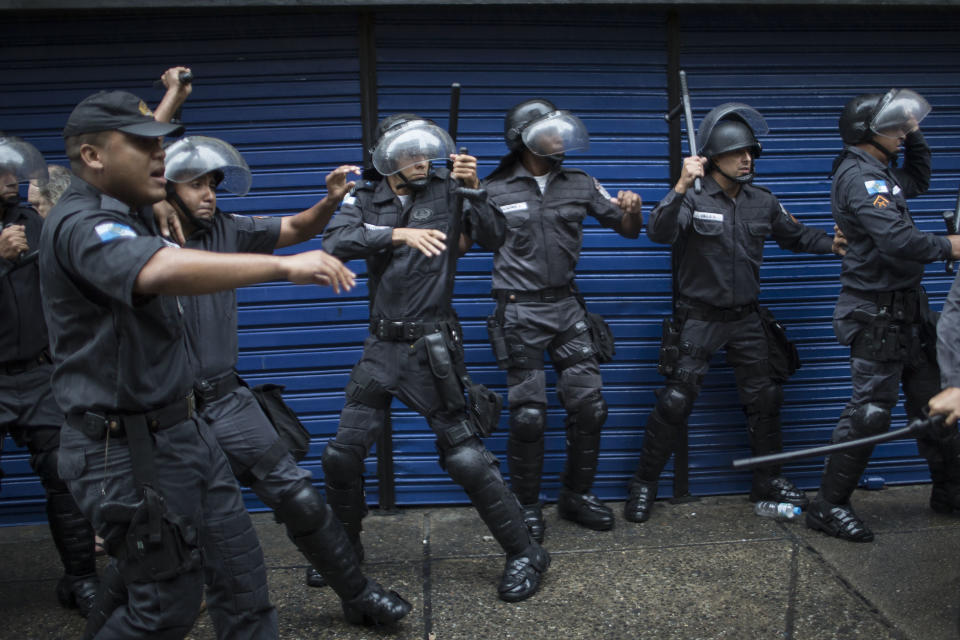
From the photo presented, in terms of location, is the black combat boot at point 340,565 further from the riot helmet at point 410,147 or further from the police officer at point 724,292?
the police officer at point 724,292

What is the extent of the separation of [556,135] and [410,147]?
957 millimetres

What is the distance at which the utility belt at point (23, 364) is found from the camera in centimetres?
426

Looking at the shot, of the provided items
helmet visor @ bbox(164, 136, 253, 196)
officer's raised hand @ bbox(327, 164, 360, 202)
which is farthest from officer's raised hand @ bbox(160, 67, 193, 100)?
officer's raised hand @ bbox(327, 164, 360, 202)

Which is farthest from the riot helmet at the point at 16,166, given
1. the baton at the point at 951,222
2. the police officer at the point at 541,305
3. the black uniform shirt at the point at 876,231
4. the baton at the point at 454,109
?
the baton at the point at 951,222

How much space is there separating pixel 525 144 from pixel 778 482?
101 inches

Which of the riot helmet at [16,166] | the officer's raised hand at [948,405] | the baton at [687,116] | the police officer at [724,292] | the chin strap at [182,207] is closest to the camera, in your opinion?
the officer's raised hand at [948,405]

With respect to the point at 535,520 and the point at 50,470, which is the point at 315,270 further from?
the point at 535,520

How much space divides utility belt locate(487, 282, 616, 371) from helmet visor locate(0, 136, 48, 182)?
247cm

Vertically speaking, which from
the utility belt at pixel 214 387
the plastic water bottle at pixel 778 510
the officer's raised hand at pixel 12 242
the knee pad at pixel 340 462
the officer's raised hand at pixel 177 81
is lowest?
the plastic water bottle at pixel 778 510

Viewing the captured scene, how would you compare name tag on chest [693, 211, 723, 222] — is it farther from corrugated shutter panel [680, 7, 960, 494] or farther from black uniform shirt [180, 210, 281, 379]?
black uniform shirt [180, 210, 281, 379]

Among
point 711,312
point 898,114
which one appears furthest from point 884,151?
point 711,312

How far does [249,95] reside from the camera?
17.3ft

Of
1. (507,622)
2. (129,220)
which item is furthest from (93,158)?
(507,622)

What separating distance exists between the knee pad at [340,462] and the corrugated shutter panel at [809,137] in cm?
239
